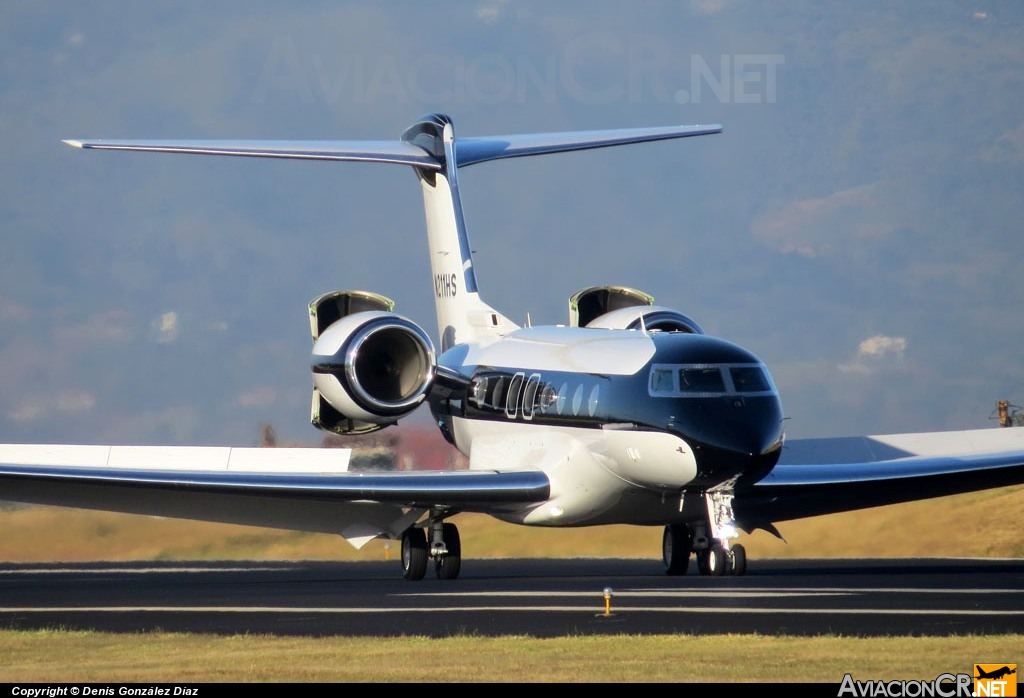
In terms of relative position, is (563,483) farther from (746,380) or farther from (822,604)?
(822,604)

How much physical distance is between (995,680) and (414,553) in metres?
15.8

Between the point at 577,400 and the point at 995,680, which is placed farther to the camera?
the point at 577,400

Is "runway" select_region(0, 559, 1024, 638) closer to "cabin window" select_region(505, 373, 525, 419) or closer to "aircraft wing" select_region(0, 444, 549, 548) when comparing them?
"aircraft wing" select_region(0, 444, 549, 548)

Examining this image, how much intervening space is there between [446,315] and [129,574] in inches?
313

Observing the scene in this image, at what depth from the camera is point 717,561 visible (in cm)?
2419

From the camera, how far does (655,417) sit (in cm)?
2239

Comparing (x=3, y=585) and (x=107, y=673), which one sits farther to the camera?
(x=3, y=585)

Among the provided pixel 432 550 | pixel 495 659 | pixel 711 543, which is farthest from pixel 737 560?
pixel 495 659

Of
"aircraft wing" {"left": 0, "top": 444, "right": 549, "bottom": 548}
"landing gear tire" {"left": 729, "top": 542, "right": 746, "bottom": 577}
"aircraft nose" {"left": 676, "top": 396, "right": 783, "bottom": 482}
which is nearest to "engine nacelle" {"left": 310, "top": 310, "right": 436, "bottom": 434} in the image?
"aircraft wing" {"left": 0, "top": 444, "right": 549, "bottom": 548}

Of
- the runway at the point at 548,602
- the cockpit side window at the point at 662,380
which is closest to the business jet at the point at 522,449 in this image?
the cockpit side window at the point at 662,380

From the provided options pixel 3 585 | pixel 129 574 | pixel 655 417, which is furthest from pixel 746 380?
pixel 129 574

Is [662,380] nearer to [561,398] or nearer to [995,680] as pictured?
[561,398]

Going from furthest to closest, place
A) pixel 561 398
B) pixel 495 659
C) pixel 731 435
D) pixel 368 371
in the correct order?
1. pixel 368 371
2. pixel 561 398
3. pixel 731 435
4. pixel 495 659

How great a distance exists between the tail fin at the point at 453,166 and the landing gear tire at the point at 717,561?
7315 millimetres
